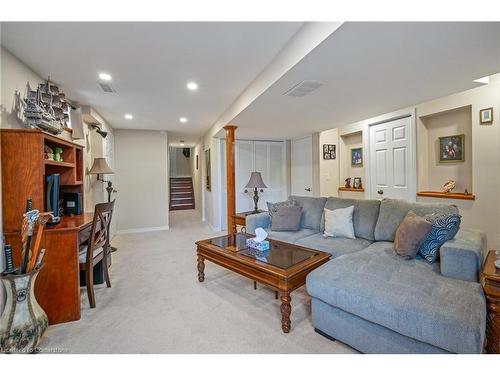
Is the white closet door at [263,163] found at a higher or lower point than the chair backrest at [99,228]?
higher

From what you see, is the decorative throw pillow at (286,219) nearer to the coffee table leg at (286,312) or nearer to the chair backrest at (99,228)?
the coffee table leg at (286,312)

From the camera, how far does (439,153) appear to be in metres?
3.65

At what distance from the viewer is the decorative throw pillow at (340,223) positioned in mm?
2679

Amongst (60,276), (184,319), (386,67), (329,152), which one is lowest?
(184,319)

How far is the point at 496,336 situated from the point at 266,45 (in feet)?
7.90

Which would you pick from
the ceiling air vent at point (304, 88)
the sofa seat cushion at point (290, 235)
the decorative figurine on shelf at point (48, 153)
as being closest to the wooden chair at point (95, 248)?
the decorative figurine on shelf at point (48, 153)

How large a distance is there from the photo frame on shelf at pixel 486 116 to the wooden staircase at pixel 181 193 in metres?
8.27

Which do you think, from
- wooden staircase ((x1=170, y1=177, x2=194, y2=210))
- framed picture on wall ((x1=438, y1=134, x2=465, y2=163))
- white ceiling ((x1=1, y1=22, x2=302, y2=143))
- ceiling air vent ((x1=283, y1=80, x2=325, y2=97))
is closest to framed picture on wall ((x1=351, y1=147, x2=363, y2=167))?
framed picture on wall ((x1=438, y1=134, x2=465, y2=163))

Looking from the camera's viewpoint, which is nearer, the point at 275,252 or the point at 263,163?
the point at 275,252

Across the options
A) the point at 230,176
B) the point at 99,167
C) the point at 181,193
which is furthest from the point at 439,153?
the point at 181,193

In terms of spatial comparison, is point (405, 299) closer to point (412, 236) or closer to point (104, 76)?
point (412, 236)

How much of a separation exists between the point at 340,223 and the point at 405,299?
141cm

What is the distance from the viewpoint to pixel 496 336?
4.08 ft

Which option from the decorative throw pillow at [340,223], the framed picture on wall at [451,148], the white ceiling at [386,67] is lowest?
the decorative throw pillow at [340,223]
